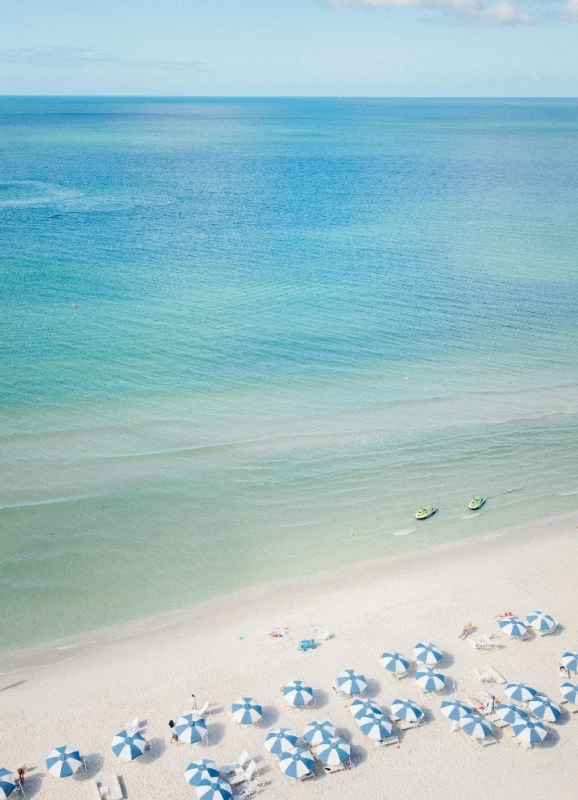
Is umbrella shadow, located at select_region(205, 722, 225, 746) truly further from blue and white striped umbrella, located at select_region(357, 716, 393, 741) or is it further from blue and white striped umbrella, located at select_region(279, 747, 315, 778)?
blue and white striped umbrella, located at select_region(357, 716, 393, 741)

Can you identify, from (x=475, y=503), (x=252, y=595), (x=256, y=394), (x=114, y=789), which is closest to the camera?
(x=114, y=789)

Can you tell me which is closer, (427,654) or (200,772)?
(200,772)

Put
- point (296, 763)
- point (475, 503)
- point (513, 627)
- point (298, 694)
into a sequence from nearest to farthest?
point (296, 763) < point (298, 694) < point (513, 627) < point (475, 503)

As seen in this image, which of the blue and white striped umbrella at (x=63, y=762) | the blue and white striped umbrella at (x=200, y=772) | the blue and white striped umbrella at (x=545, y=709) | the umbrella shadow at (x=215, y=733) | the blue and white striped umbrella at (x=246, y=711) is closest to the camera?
the blue and white striped umbrella at (x=200, y=772)

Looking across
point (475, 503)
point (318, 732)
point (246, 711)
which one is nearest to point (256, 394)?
point (475, 503)

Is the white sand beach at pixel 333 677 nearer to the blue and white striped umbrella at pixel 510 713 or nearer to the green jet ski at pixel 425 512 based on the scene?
the blue and white striped umbrella at pixel 510 713

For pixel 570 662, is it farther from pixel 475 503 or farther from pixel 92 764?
pixel 92 764

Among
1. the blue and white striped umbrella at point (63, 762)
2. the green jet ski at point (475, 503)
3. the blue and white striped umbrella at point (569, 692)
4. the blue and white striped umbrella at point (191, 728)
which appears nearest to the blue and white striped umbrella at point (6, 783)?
the blue and white striped umbrella at point (63, 762)

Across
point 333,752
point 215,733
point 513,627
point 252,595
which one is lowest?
point 215,733
